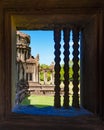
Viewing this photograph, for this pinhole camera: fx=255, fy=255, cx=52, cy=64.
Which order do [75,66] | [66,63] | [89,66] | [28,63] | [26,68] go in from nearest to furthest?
[89,66], [75,66], [66,63], [26,68], [28,63]

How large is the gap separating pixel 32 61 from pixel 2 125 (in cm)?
2179

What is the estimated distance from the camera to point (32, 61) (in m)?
25.0

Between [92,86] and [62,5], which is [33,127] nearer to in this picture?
[92,86]

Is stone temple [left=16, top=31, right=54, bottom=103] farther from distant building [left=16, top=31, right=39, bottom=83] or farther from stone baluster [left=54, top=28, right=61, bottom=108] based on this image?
stone baluster [left=54, top=28, right=61, bottom=108]

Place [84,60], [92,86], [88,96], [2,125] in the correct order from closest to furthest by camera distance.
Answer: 1. [2,125]
2. [92,86]
3. [88,96]
4. [84,60]

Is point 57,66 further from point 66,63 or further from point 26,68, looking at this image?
point 26,68

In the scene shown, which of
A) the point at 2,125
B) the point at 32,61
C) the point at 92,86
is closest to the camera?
the point at 2,125

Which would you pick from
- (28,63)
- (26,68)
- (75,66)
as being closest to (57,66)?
(75,66)

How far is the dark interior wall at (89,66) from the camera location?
11.6ft

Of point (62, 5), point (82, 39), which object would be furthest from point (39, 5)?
point (82, 39)

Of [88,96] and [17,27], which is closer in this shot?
[88,96]

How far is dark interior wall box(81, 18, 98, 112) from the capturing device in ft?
11.6

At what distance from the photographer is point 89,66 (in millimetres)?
3906

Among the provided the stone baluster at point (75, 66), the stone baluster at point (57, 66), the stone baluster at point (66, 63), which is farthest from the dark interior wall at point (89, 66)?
the stone baluster at point (57, 66)
